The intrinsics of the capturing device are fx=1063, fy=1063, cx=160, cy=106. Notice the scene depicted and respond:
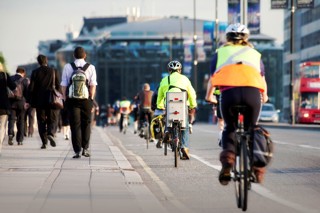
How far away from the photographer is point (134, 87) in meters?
170

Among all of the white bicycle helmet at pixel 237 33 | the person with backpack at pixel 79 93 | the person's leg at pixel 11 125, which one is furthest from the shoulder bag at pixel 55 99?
the white bicycle helmet at pixel 237 33

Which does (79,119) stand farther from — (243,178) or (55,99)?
(243,178)

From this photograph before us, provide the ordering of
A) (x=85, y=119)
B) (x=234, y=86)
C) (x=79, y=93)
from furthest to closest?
(x=85, y=119) → (x=79, y=93) → (x=234, y=86)

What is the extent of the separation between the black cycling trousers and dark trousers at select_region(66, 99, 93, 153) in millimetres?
7929

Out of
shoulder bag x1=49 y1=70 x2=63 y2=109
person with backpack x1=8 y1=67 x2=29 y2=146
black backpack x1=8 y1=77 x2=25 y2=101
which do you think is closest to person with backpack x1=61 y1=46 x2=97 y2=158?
shoulder bag x1=49 y1=70 x2=63 y2=109

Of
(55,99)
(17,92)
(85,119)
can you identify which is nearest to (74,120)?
(85,119)

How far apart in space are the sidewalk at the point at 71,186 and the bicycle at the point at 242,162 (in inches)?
29.6

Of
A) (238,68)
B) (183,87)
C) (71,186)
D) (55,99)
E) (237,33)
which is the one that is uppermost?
(237,33)

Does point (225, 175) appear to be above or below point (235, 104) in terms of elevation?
below

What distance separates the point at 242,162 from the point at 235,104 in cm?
57

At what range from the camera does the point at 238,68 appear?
1018 cm

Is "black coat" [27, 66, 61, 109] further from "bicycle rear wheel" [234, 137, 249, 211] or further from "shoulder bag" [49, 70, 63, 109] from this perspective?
"bicycle rear wheel" [234, 137, 249, 211]

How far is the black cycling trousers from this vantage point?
10086 millimetres

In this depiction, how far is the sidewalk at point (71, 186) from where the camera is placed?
978 cm
